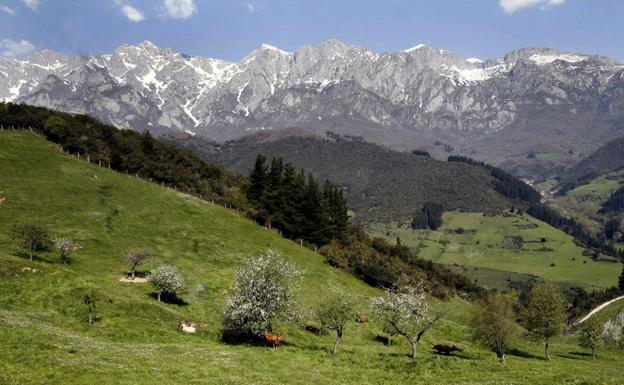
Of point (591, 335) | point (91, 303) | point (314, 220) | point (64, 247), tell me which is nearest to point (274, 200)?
point (314, 220)

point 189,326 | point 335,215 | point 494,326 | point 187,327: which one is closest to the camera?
point 187,327

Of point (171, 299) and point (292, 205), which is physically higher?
point (292, 205)

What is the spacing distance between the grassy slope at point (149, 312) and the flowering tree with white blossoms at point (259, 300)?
3.23 meters

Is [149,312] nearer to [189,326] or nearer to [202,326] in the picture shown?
[189,326]

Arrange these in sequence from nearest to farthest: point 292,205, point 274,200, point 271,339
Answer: point 271,339, point 274,200, point 292,205

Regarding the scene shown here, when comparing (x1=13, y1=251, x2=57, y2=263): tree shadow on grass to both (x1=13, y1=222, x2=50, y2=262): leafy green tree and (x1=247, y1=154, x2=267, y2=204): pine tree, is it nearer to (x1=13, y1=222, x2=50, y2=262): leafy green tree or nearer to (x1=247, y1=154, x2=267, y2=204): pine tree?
(x1=13, y1=222, x2=50, y2=262): leafy green tree

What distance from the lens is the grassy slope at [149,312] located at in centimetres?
3475

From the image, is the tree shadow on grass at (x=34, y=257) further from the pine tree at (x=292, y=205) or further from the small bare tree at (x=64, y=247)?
the pine tree at (x=292, y=205)

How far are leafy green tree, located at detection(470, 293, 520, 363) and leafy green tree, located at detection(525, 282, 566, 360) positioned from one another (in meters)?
6.13

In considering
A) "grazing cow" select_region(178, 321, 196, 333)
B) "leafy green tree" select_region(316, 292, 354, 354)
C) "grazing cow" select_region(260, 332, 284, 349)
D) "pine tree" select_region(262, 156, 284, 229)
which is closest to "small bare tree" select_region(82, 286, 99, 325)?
"grazing cow" select_region(178, 321, 196, 333)

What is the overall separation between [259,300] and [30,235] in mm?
36248

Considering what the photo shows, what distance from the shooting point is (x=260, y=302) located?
175 ft

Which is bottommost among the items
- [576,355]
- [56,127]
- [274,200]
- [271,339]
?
[576,355]

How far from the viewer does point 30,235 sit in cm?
6669
